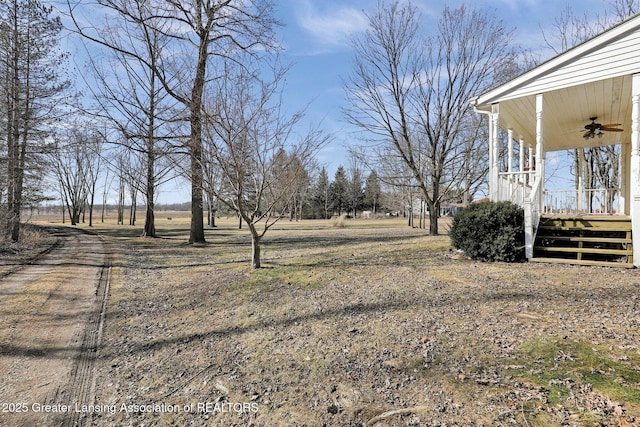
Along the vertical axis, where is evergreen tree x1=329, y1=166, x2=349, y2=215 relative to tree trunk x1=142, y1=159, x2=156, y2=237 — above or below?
above

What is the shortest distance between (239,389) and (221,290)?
128 inches

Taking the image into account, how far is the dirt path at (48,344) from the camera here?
282 cm

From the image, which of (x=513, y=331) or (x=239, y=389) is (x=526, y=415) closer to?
(x=513, y=331)

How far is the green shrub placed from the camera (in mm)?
6266

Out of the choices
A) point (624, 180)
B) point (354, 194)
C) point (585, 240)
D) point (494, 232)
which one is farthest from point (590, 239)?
point (354, 194)

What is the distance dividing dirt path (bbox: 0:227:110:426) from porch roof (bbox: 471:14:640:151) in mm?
8705

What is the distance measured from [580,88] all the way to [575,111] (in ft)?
5.39

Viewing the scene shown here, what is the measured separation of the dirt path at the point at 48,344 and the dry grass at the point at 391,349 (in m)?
0.21

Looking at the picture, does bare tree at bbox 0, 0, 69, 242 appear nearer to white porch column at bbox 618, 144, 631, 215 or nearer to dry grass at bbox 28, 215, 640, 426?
dry grass at bbox 28, 215, 640, 426

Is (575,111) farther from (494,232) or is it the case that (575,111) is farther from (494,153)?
(494,232)

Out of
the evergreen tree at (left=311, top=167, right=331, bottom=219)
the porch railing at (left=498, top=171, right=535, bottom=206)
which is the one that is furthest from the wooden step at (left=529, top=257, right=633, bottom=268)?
the evergreen tree at (left=311, top=167, right=331, bottom=219)

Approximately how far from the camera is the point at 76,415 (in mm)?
2725

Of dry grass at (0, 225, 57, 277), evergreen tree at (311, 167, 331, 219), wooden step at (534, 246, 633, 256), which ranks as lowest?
dry grass at (0, 225, 57, 277)

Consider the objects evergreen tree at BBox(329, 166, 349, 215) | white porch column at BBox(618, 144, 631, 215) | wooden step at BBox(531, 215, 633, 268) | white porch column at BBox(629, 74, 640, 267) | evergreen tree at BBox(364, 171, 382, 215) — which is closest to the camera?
white porch column at BBox(629, 74, 640, 267)
